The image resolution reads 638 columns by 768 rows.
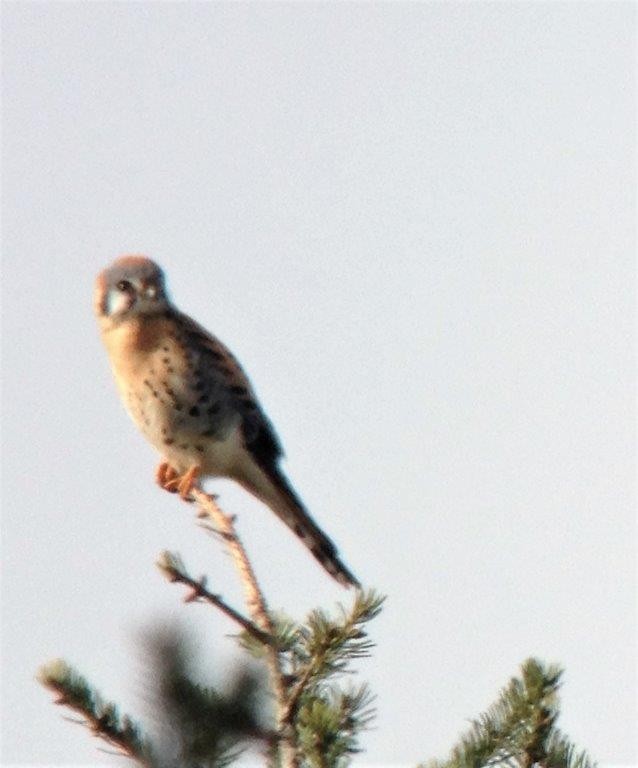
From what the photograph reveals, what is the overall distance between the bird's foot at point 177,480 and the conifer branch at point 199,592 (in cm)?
240

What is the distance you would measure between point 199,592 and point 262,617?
0.15 meters

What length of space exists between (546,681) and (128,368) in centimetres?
345

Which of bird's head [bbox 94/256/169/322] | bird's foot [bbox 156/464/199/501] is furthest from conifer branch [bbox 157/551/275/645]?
bird's head [bbox 94/256/169/322]

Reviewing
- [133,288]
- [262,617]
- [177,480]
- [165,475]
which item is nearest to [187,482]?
[177,480]

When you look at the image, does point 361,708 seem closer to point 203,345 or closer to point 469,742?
point 469,742

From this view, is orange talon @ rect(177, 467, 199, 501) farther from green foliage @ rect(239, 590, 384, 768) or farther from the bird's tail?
green foliage @ rect(239, 590, 384, 768)

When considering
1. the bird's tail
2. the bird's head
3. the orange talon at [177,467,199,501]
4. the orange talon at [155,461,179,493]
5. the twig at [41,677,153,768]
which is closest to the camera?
the twig at [41,677,153,768]

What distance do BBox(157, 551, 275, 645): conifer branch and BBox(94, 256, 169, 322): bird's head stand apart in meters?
3.29

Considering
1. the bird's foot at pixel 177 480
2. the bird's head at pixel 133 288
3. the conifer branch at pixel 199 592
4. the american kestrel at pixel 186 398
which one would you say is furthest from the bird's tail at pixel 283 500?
the conifer branch at pixel 199 592

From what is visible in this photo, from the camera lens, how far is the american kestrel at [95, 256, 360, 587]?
5.89 metres

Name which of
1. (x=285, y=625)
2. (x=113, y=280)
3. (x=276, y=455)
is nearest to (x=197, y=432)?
(x=276, y=455)

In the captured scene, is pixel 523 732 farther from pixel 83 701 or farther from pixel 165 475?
pixel 165 475

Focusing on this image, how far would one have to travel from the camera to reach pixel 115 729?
2.70 m

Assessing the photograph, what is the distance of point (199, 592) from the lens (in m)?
2.93
